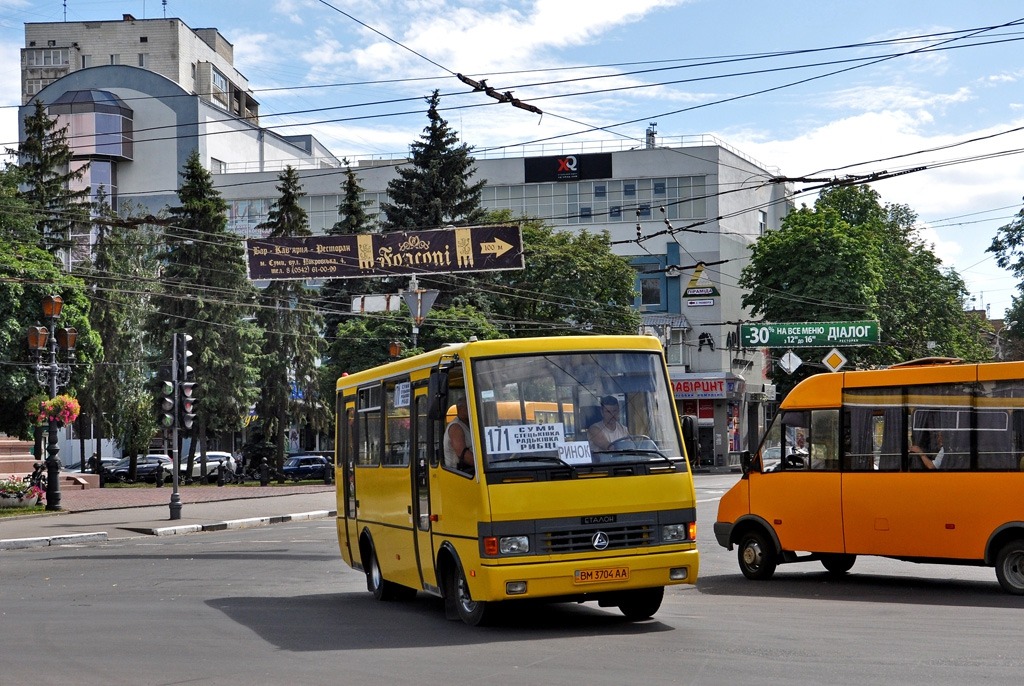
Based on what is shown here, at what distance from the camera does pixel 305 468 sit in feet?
208

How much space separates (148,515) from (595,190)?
155 feet

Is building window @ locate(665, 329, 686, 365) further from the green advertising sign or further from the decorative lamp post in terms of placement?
the decorative lamp post

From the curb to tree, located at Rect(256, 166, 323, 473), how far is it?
89.6ft

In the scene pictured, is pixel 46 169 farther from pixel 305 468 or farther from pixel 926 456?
pixel 926 456

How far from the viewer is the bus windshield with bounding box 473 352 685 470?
11.0 meters

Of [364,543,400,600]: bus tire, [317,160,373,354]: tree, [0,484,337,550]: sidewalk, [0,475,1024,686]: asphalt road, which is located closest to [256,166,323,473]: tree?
[317,160,373,354]: tree

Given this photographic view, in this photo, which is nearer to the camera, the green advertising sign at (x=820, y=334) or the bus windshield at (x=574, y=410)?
the bus windshield at (x=574, y=410)

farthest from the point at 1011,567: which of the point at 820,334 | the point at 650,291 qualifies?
the point at 650,291

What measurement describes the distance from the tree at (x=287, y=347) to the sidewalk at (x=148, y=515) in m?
13.5

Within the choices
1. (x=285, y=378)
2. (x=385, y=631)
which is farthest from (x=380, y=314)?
(x=385, y=631)

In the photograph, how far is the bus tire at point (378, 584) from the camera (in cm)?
1425

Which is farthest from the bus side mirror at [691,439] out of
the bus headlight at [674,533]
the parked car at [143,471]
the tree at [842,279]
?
the parked car at [143,471]

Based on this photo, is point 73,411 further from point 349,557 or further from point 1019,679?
point 1019,679

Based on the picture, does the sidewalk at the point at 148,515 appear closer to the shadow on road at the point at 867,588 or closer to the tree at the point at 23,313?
the tree at the point at 23,313
